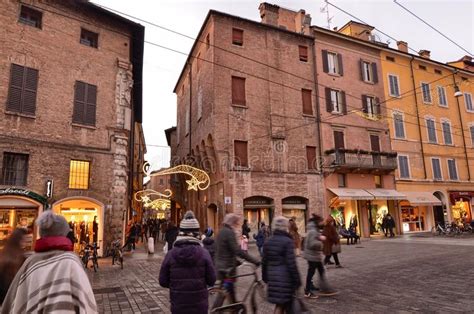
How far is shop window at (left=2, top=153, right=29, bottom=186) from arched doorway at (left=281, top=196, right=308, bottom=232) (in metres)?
14.5

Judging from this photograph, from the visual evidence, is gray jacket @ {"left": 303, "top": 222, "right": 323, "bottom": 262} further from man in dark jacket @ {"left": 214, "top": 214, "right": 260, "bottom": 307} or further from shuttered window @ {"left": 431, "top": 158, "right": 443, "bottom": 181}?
shuttered window @ {"left": 431, "top": 158, "right": 443, "bottom": 181}

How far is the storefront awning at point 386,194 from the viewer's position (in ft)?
76.0

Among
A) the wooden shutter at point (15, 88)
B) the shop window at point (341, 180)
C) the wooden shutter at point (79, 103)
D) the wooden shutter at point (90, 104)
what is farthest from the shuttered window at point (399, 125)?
the wooden shutter at point (15, 88)

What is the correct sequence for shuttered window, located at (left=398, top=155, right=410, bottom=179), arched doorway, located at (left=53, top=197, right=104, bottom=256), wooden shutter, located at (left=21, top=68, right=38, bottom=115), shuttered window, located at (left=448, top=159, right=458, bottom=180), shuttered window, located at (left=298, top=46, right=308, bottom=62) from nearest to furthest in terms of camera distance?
wooden shutter, located at (left=21, top=68, right=38, bottom=115) < arched doorway, located at (left=53, top=197, right=104, bottom=256) < shuttered window, located at (left=298, top=46, right=308, bottom=62) < shuttered window, located at (left=398, top=155, right=410, bottom=179) < shuttered window, located at (left=448, top=159, right=458, bottom=180)

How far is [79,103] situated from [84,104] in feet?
0.76

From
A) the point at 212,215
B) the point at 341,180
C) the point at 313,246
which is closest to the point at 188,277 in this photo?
the point at 313,246

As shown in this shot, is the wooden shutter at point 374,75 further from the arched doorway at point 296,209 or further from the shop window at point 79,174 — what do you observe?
the shop window at point 79,174

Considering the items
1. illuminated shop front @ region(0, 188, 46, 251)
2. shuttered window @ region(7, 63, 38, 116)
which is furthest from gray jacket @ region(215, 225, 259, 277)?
shuttered window @ region(7, 63, 38, 116)

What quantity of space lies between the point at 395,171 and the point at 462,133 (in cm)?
990

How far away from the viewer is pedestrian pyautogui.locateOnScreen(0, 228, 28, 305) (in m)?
4.18

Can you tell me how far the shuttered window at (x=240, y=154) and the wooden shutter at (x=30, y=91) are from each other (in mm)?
11114

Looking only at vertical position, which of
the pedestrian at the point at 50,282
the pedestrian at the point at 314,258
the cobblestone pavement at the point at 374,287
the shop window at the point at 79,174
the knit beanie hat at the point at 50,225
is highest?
the shop window at the point at 79,174

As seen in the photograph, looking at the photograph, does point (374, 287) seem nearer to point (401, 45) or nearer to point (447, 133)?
point (447, 133)

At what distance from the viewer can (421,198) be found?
83.1 ft
